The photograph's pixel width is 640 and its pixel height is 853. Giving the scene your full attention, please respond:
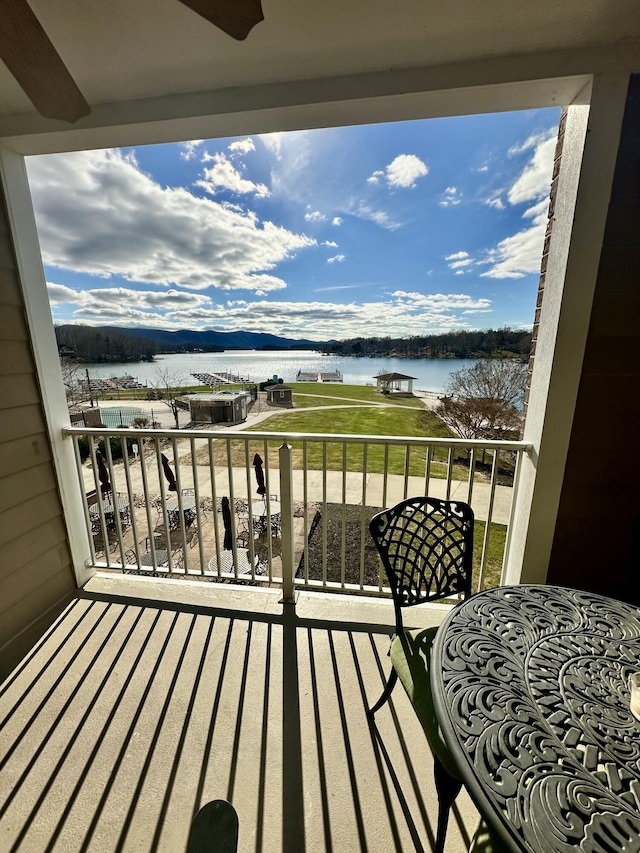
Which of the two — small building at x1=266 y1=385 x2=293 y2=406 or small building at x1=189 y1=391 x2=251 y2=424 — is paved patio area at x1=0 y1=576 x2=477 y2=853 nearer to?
small building at x1=189 y1=391 x2=251 y2=424

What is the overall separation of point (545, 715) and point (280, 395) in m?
6.95

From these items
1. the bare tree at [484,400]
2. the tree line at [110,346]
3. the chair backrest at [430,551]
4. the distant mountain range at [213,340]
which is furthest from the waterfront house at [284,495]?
the bare tree at [484,400]

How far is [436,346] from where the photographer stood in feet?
17.6

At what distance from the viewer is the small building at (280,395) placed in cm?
733

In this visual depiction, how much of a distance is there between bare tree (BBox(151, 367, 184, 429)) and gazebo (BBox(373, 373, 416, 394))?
3.78m

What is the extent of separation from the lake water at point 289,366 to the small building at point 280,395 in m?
0.64

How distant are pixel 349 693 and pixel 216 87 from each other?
122 inches

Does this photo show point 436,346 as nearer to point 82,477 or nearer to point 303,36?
point 303,36

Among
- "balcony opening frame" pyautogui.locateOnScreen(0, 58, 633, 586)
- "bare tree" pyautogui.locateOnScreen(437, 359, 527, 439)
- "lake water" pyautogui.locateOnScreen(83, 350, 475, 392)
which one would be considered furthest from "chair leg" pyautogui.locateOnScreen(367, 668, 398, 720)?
"lake water" pyautogui.locateOnScreen(83, 350, 475, 392)

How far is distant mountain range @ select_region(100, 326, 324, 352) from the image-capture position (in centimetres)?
525

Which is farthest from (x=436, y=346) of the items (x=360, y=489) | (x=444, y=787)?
(x=444, y=787)

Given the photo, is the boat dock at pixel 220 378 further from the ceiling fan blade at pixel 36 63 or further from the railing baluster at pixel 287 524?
the ceiling fan blade at pixel 36 63

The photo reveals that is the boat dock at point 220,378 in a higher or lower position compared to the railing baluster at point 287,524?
higher

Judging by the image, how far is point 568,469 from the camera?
5.85 ft
